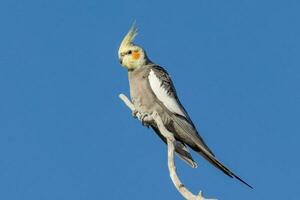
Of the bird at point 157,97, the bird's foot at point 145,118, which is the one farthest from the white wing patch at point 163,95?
the bird's foot at point 145,118

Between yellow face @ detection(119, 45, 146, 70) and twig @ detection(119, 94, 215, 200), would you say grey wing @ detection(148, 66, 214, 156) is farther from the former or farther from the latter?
twig @ detection(119, 94, 215, 200)

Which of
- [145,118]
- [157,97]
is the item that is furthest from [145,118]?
[157,97]

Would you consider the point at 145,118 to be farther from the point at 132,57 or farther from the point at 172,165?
the point at 172,165

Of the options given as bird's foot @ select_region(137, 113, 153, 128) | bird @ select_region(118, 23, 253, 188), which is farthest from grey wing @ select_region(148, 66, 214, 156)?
bird's foot @ select_region(137, 113, 153, 128)

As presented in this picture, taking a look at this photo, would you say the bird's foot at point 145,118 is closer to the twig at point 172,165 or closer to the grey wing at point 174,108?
the twig at point 172,165

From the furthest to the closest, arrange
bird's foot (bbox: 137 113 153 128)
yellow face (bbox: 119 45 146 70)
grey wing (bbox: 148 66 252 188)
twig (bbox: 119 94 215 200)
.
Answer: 1. yellow face (bbox: 119 45 146 70)
2. grey wing (bbox: 148 66 252 188)
3. bird's foot (bbox: 137 113 153 128)
4. twig (bbox: 119 94 215 200)

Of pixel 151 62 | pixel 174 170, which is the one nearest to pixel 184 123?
pixel 151 62

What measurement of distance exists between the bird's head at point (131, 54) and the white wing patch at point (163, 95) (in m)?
0.40

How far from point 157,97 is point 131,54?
916 millimetres

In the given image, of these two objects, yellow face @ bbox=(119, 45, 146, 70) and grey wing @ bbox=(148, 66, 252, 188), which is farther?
yellow face @ bbox=(119, 45, 146, 70)

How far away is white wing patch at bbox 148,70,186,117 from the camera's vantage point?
12.4 meters

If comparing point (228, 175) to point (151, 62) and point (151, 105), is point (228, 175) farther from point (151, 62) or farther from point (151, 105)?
point (151, 62)

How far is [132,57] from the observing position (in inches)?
503

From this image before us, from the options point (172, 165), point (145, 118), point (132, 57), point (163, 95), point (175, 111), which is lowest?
point (172, 165)
